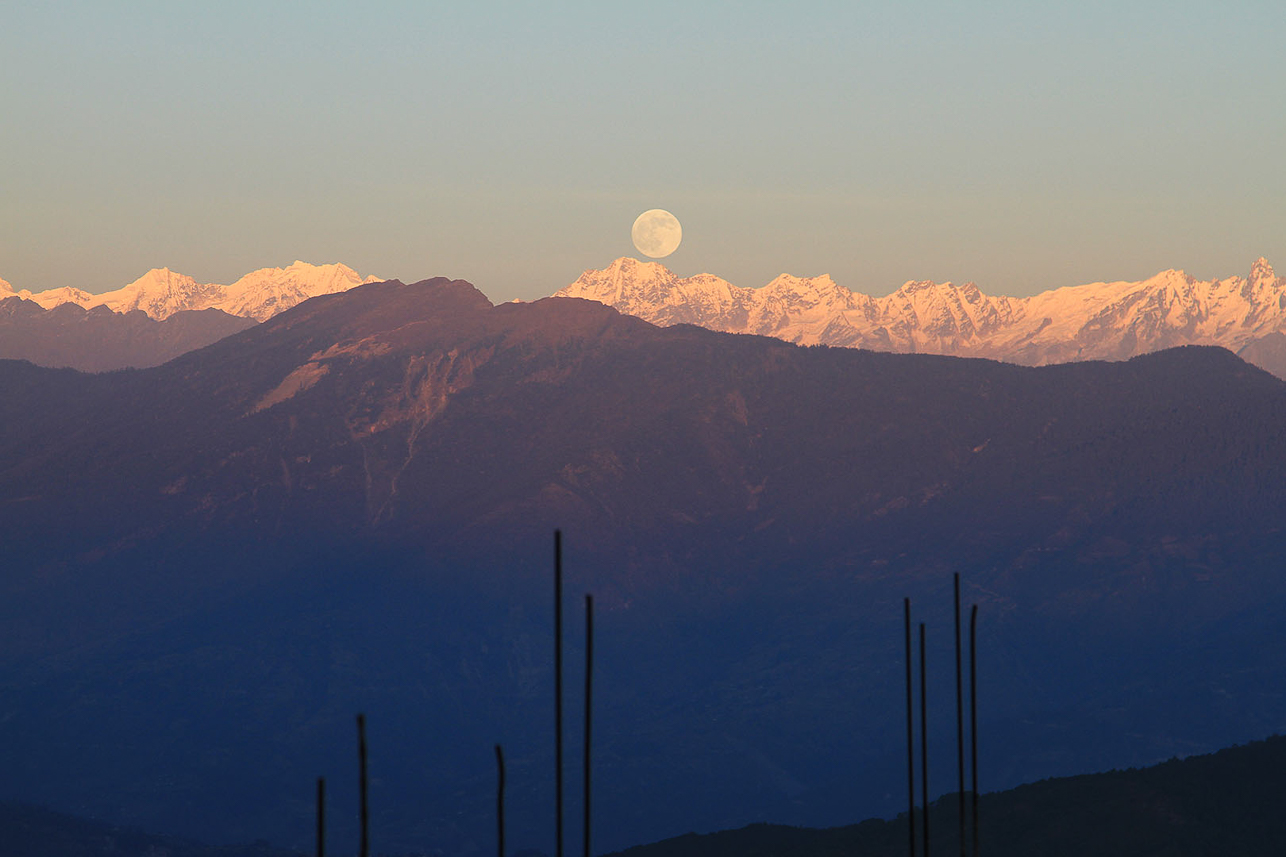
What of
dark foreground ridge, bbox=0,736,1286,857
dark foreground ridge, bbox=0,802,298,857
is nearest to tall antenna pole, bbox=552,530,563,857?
dark foreground ridge, bbox=0,736,1286,857

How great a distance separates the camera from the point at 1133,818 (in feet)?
336

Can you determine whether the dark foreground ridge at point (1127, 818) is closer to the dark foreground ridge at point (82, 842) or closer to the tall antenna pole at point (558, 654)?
the tall antenna pole at point (558, 654)

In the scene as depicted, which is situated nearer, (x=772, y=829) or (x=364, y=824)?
(x=364, y=824)

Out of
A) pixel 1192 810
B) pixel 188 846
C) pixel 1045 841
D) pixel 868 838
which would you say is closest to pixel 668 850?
pixel 868 838

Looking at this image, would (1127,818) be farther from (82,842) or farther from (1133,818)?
(82,842)

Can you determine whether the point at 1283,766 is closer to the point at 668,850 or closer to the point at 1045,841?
the point at 1045,841

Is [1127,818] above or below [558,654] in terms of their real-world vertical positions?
below

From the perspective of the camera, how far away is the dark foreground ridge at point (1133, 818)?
325 ft

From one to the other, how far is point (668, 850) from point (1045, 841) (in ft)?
103

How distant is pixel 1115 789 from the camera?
354 feet

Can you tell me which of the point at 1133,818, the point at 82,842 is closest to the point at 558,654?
the point at 1133,818

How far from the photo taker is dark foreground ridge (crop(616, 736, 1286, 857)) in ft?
325

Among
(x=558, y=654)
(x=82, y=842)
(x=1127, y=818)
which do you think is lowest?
(x=82, y=842)

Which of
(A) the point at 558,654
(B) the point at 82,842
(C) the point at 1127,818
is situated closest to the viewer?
(A) the point at 558,654
